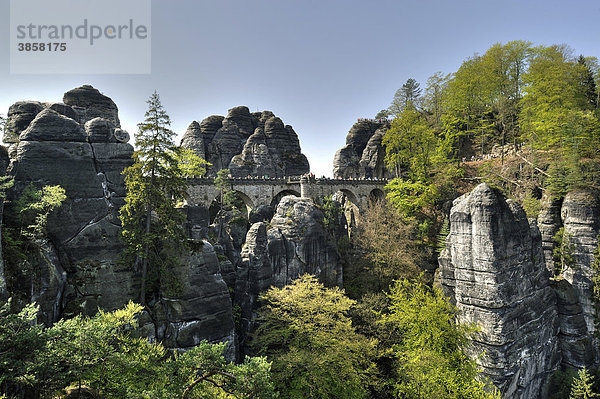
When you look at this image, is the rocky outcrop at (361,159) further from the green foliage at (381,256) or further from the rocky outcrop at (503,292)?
the rocky outcrop at (503,292)

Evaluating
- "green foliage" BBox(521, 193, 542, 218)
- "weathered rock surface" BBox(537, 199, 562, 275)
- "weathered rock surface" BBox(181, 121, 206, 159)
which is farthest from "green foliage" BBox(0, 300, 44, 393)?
"weathered rock surface" BBox(181, 121, 206, 159)

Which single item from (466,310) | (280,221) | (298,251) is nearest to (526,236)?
(466,310)

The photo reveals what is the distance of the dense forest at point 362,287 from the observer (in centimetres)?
841

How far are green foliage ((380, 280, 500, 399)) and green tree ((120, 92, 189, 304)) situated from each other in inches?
522

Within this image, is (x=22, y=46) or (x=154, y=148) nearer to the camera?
(x=22, y=46)

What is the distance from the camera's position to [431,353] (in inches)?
609

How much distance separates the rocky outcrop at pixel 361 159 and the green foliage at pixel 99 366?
36.4 meters

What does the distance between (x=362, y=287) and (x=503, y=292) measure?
934 cm

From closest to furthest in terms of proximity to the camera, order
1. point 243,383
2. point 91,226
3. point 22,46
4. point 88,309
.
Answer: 1. point 243,383
2. point 22,46
3. point 88,309
4. point 91,226

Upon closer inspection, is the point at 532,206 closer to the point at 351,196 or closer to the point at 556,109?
the point at 556,109

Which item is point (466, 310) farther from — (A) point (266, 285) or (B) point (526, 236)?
(A) point (266, 285)

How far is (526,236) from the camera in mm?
19141

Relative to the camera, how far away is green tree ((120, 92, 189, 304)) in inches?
557

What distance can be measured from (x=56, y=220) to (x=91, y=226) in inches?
55.4
